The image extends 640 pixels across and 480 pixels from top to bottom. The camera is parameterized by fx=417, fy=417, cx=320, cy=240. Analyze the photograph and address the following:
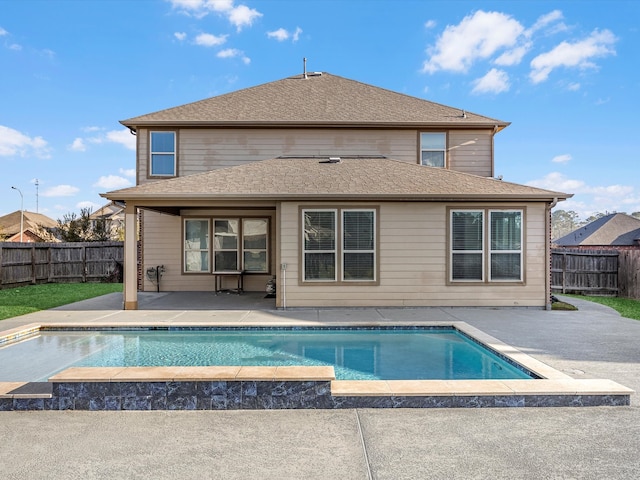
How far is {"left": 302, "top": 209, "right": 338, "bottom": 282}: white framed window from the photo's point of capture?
10.1 metres

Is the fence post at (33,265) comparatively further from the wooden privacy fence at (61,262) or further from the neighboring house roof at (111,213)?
the neighboring house roof at (111,213)

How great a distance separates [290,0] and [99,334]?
39.6 feet

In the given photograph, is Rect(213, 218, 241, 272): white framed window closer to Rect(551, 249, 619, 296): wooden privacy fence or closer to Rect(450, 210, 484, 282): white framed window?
Rect(450, 210, 484, 282): white framed window

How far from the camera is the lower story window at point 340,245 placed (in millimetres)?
10109

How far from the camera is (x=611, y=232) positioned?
3064 cm

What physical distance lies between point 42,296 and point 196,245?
4978 millimetres

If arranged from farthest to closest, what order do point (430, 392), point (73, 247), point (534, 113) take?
point (534, 113) < point (73, 247) < point (430, 392)

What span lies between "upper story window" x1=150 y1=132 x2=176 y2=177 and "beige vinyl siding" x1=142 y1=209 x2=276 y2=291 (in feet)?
4.48

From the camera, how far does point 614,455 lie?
3350 millimetres

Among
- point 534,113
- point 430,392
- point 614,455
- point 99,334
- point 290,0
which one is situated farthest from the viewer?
point 534,113

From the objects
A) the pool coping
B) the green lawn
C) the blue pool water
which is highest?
the pool coping

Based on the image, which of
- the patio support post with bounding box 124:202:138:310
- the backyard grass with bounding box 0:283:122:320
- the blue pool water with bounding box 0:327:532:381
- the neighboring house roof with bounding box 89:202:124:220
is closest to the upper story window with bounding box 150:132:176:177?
the neighboring house roof with bounding box 89:202:124:220

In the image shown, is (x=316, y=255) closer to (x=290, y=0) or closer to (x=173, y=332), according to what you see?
(x=173, y=332)

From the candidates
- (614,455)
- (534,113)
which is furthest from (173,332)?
(534,113)
